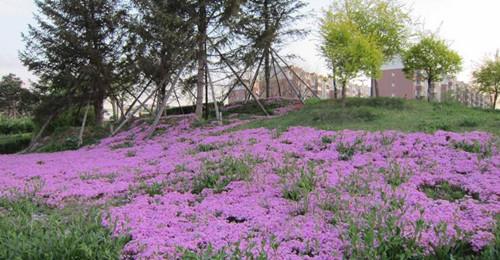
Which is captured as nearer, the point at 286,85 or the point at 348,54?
the point at 348,54

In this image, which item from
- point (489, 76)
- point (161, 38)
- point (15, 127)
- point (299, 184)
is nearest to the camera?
point (299, 184)

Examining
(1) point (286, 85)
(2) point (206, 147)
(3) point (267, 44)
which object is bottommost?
(2) point (206, 147)

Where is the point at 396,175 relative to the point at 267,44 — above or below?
below

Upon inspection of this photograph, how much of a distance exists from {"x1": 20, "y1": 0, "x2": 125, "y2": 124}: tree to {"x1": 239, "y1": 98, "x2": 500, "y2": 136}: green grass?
26.0 feet

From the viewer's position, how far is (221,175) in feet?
19.5

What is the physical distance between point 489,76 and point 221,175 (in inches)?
759

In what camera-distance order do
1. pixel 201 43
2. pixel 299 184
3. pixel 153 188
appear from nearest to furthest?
pixel 299 184
pixel 153 188
pixel 201 43

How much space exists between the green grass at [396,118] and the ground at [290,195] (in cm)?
14

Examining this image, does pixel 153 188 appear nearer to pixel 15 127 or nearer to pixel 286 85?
pixel 286 85

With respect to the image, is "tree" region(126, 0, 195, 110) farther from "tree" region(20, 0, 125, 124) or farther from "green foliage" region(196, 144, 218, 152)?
"green foliage" region(196, 144, 218, 152)

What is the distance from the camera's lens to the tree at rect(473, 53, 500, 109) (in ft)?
64.4

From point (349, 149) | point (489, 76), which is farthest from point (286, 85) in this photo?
point (349, 149)

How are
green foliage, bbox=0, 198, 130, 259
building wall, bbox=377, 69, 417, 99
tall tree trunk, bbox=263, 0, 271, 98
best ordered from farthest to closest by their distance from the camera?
building wall, bbox=377, 69, 417, 99 < tall tree trunk, bbox=263, 0, 271, 98 < green foliage, bbox=0, 198, 130, 259

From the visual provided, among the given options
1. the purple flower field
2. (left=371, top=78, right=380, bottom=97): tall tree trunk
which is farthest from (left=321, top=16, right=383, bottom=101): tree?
the purple flower field
